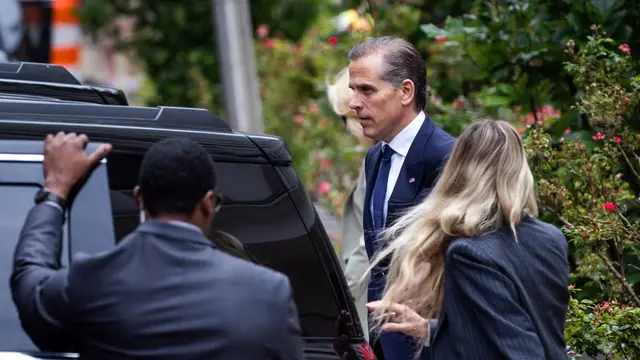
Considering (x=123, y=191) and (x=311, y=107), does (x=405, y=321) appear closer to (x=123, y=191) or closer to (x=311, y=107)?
(x=123, y=191)

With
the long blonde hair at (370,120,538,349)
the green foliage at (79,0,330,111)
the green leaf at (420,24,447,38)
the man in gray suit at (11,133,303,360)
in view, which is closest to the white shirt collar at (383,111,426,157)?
the long blonde hair at (370,120,538,349)

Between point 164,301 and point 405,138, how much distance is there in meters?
1.62

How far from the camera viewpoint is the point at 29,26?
44.1 ft

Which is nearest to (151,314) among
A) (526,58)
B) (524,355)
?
(524,355)

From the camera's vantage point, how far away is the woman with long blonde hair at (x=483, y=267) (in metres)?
3.50

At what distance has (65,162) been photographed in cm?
317

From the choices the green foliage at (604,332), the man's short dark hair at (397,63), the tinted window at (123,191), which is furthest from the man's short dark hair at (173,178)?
the green foliage at (604,332)

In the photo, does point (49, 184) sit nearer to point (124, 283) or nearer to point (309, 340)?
point (124, 283)

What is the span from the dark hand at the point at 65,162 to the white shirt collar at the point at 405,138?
4.56ft

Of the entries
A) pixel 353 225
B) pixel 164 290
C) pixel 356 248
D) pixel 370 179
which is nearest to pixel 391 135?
pixel 370 179

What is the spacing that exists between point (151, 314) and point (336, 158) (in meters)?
9.22

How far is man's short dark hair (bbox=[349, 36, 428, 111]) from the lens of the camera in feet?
14.6

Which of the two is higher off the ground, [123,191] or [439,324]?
[123,191]

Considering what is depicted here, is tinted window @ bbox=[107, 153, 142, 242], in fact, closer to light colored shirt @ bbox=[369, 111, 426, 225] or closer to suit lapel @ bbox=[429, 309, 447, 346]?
suit lapel @ bbox=[429, 309, 447, 346]
